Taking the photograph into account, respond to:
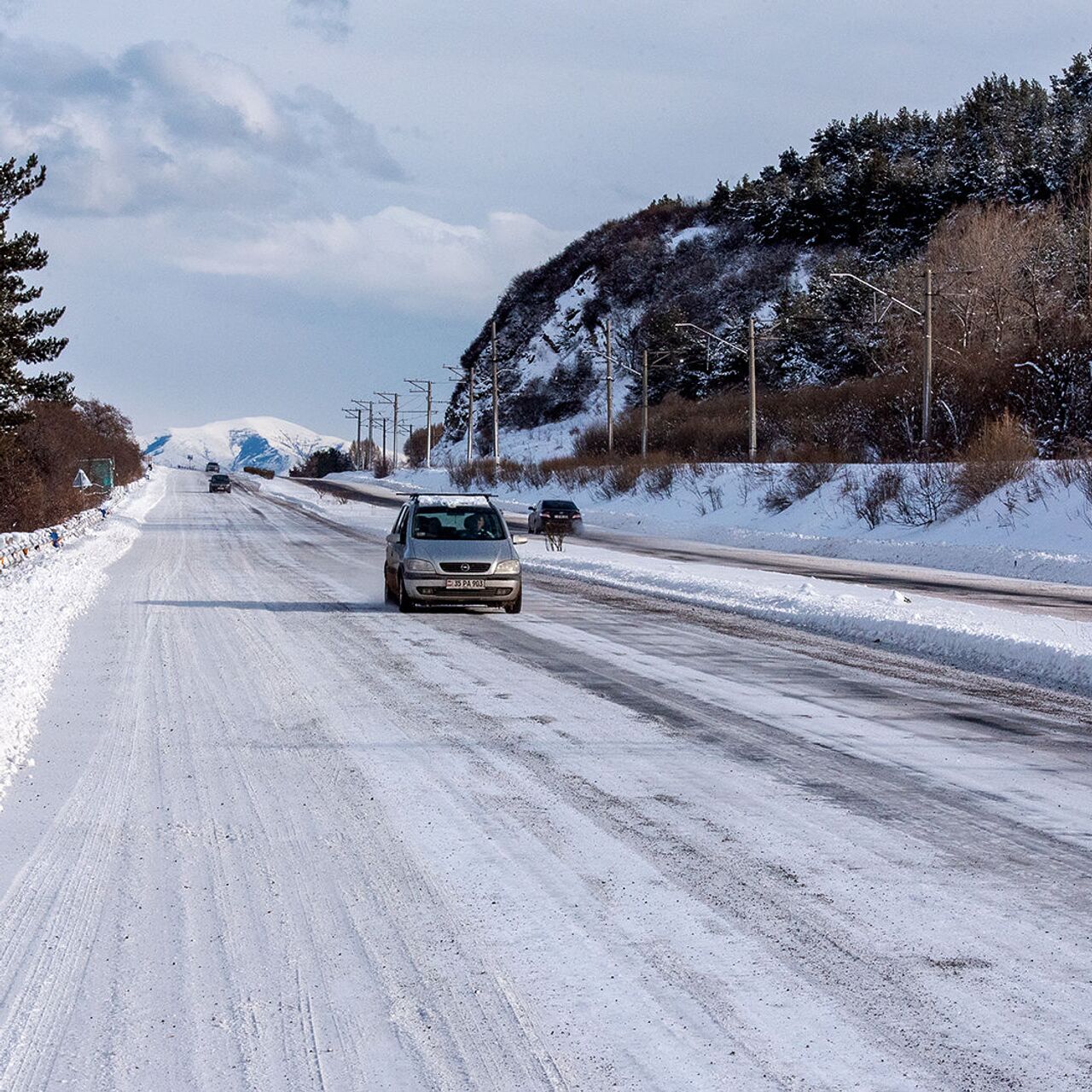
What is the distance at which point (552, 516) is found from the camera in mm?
44562

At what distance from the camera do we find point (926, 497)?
36781mm

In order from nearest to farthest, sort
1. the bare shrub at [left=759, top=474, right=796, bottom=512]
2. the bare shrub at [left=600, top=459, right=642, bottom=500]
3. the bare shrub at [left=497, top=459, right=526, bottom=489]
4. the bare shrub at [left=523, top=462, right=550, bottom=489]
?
1. the bare shrub at [left=759, top=474, right=796, bottom=512]
2. the bare shrub at [left=600, top=459, right=642, bottom=500]
3. the bare shrub at [left=523, top=462, right=550, bottom=489]
4. the bare shrub at [left=497, top=459, right=526, bottom=489]

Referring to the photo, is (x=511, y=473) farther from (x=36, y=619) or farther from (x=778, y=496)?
(x=36, y=619)

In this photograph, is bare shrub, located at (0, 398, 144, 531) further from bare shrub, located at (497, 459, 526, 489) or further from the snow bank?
bare shrub, located at (497, 459, 526, 489)

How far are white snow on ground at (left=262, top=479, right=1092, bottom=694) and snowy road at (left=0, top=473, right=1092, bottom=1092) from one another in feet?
6.00

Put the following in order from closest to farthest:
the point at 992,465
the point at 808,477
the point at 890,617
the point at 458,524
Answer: the point at 890,617
the point at 458,524
the point at 992,465
the point at 808,477

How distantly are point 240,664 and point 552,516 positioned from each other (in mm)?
32602

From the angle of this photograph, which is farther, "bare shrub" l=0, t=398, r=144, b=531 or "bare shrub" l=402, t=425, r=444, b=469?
"bare shrub" l=402, t=425, r=444, b=469

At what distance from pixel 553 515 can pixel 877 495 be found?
37.7 ft

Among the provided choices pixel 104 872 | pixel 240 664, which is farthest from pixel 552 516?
pixel 104 872

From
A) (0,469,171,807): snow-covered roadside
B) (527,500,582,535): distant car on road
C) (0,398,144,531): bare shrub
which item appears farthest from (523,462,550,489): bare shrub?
(0,469,171,807): snow-covered roadside

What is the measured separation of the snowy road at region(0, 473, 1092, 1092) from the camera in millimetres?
3928

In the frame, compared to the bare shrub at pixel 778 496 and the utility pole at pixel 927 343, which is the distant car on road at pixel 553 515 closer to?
the bare shrub at pixel 778 496

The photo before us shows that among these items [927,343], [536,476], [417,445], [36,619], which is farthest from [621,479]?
[417,445]
